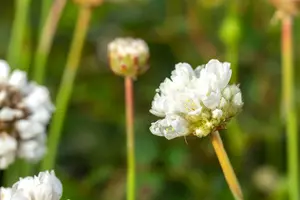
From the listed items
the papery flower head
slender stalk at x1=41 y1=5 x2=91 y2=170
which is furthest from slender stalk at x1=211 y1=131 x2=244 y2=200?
slender stalk at x1=41 y1=5 x2=91 y2=170

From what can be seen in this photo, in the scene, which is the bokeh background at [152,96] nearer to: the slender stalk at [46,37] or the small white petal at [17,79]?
the slender stalk at [46,37]

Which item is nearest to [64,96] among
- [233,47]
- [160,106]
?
[233,47]

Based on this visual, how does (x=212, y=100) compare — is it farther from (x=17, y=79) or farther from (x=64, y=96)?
(x=64, y=96)

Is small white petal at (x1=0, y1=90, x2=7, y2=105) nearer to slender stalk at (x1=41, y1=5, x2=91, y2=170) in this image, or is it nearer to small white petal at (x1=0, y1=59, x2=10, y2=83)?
small white petal at (x1=0, y1=59, x2=10, y2=83)

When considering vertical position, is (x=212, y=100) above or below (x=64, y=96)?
below

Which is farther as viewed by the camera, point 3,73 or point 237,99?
→ point 3,73

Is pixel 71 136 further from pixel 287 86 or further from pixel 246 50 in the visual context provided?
pixel 287 86

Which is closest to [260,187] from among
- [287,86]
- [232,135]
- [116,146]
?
[232,135]
